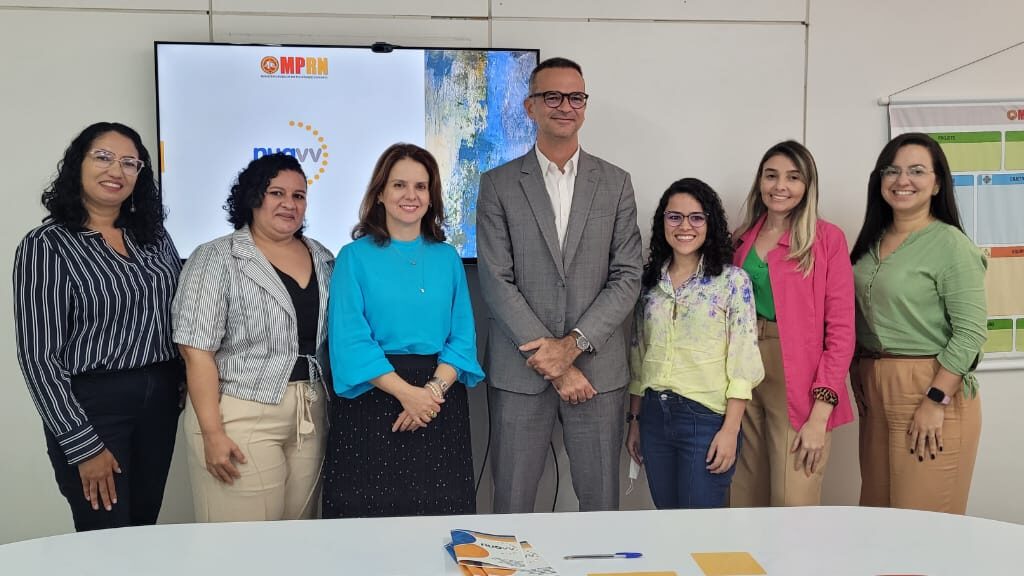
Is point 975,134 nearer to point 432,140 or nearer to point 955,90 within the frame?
point 955,90

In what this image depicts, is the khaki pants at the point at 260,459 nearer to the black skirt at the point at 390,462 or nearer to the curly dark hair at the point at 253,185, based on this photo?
the black skirt at the point at 390,462

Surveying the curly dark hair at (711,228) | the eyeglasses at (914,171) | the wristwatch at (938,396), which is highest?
the eyeglasses at (914,171)

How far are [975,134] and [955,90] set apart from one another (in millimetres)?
218

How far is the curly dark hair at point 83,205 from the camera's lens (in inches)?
85.8

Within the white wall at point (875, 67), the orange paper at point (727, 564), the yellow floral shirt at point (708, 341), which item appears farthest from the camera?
the white wall at point (875, 67)

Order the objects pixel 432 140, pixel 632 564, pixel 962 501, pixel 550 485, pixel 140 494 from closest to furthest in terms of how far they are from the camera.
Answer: pixel 632 564, pixel 140 494, pixel 962 501, pixel 432 140, pixel 550 485

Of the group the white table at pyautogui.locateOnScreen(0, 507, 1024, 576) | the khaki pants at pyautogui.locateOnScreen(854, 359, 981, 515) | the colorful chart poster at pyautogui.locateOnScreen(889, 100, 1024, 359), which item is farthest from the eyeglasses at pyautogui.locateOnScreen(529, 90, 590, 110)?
the colorful chart poster at pyautogui.locateOnScreen(889, 100, 1024, 359)

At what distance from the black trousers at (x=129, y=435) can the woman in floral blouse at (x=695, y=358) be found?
1.56 m

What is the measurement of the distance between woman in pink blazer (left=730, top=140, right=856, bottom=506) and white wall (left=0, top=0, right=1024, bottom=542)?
69 cm

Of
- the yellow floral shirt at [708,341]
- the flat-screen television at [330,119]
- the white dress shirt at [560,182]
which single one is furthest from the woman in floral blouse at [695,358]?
the flat-screen television at [330,119]

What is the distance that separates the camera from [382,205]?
95.3 inches

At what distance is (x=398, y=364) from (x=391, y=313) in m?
0.16

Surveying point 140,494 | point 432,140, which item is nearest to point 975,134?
point 432,140

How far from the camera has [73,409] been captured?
2.09 metres
